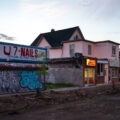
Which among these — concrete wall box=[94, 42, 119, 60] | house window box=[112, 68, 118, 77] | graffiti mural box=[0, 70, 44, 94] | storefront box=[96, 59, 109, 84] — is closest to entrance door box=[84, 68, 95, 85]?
storefront box=[96, 59, 109, 84]

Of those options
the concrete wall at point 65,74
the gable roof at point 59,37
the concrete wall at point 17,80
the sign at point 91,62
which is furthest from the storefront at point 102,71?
the concrete wall at point 17,80

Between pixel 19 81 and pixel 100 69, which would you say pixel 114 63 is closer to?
pixel 100 69

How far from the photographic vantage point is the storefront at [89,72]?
2920 cm

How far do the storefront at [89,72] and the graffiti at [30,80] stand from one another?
31.2 feet

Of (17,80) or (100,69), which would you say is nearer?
(17,80)

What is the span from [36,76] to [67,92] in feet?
12.9

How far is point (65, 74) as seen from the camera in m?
29.5

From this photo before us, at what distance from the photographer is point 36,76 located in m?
21.7

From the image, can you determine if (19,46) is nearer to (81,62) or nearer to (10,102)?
(10,102)

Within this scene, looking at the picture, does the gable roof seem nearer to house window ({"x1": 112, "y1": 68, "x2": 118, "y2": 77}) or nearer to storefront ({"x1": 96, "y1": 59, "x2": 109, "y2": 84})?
storefront ({"x1": 96, "y1": 59, "x2": 109, "y2": 84})

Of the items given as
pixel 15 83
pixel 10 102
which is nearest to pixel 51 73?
pixel 15 83

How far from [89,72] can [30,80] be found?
39.6 ft

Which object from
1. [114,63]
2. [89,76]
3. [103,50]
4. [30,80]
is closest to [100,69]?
[103,50]

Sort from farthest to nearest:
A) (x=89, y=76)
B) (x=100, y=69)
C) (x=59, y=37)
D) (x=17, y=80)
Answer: (x=59, y=37) < (x=100, y=69) < (x=89, y=76) < (x=17, y=80)
